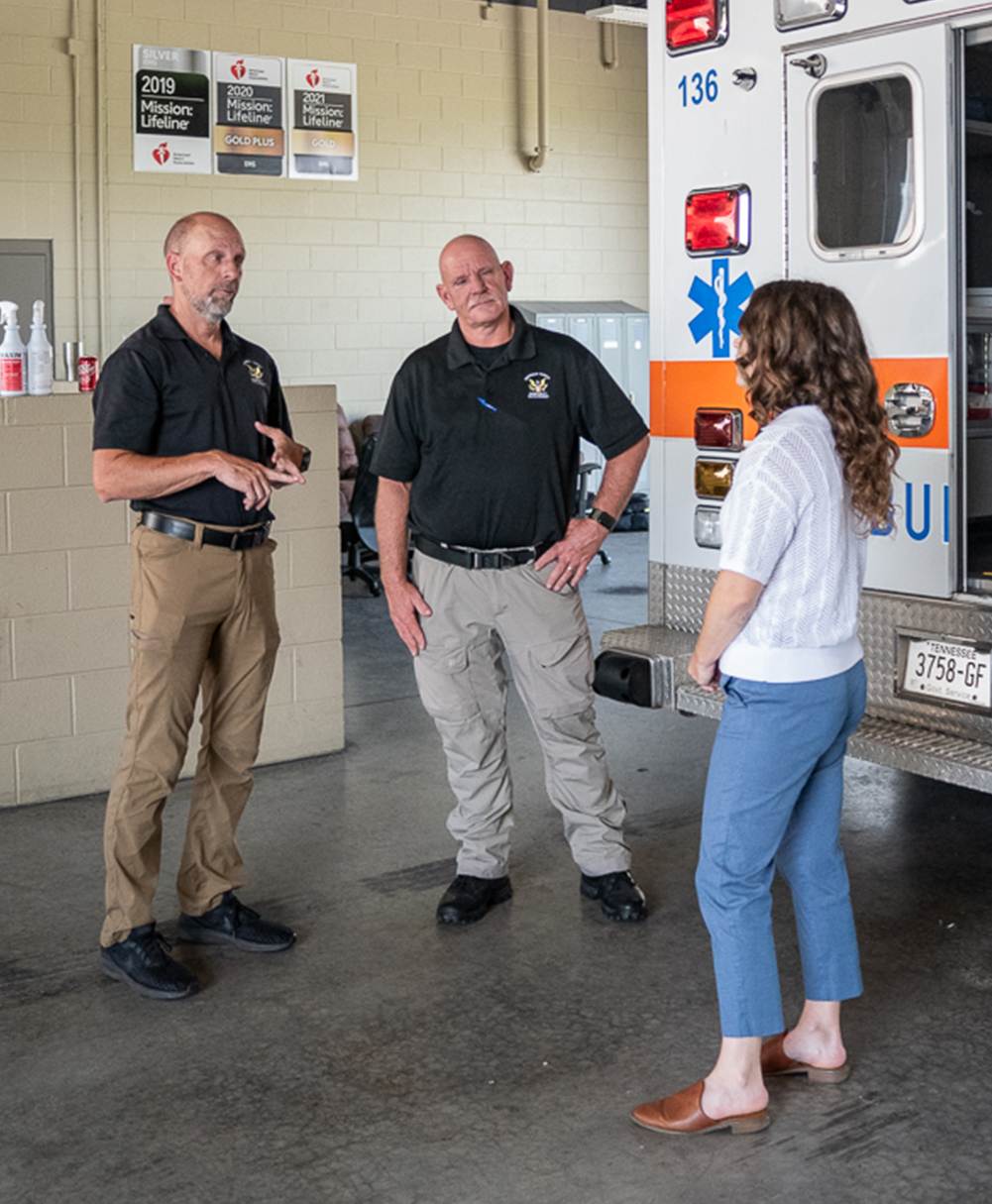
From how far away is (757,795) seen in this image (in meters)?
2.66

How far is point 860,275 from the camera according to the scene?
3.75 metres

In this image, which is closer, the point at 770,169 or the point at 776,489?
the point at 776,489

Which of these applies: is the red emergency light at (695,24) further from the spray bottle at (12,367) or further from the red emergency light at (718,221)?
the spray bottle at (12,367)

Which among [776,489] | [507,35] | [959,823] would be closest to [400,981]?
[776,489]

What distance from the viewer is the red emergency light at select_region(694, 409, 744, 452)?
408 cm

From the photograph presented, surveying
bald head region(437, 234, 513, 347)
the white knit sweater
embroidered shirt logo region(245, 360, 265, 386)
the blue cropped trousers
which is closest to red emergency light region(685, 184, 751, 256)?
bald head region(437, 234, 513, 347)

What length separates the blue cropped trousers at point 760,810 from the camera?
2.65m

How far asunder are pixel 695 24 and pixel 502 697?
1.93 m

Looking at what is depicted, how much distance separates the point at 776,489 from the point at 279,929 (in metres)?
1.89

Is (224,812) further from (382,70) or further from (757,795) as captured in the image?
(382,70)

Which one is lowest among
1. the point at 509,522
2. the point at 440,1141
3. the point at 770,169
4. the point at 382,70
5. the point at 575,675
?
the point at 440,1141

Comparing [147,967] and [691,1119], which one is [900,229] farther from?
[147,967]

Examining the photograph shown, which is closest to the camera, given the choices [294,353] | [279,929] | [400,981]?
[400,981]

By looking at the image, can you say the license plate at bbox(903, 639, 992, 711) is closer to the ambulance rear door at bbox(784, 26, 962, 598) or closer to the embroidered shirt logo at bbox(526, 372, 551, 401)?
the ambulance rear door at bbox(784, 26, 962, 598)
